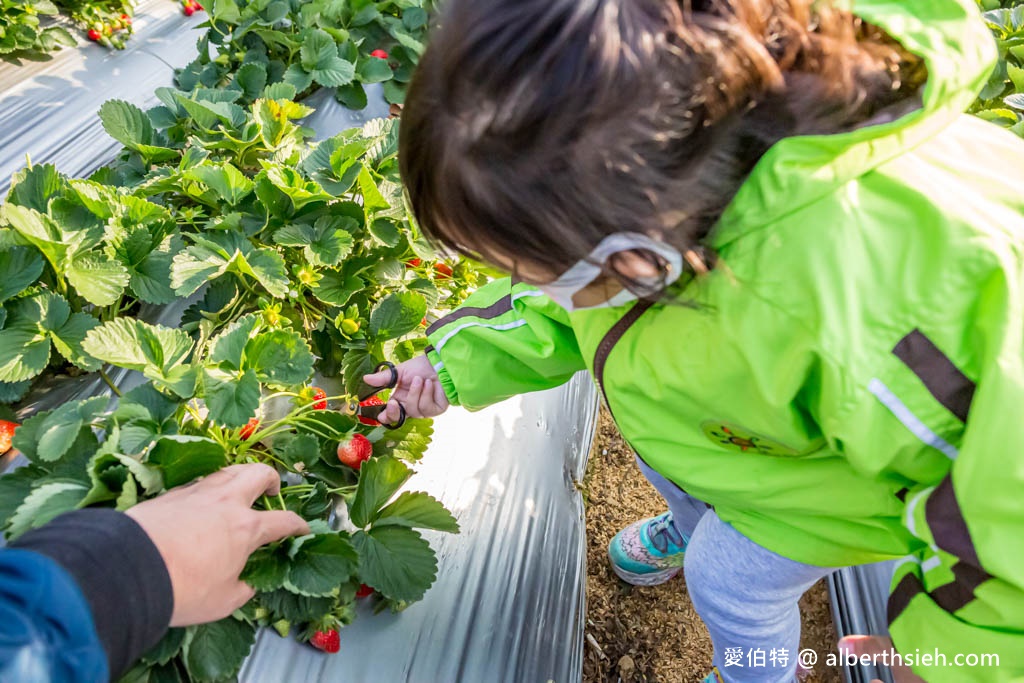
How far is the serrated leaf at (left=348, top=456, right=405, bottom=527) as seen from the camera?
1030mm

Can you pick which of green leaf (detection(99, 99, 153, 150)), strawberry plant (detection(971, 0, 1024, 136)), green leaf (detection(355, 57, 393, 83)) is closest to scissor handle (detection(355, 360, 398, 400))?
green leaf (detection(99, 99, 153, 150))

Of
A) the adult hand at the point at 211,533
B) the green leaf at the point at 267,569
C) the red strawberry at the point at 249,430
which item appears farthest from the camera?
the red strawberry at the point at 249,430

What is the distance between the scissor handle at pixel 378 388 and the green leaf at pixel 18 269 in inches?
20.6

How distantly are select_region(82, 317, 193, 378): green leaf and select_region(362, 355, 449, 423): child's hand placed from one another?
0.27 meters

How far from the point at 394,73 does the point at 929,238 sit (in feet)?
5.73

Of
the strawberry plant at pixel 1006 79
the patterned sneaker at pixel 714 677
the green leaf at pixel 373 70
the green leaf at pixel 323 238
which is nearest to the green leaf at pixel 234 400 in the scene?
the green leaf at pixel 323 238

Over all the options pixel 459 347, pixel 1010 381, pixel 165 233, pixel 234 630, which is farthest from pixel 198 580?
pixel 1010 381

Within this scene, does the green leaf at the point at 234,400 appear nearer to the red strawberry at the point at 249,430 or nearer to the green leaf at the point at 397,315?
the red strawberry at the point at 249,430

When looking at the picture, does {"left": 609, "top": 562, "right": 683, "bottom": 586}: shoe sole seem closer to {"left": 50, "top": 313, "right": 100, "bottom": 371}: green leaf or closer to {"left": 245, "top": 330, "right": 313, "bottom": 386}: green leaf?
{"left": 245, "top": 330, "right": 313, "bottom": 386}: green leaf

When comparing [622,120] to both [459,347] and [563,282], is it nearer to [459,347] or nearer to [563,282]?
[563,282]

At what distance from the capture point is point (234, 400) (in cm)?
93

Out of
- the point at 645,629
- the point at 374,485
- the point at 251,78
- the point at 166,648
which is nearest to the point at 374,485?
the point at 374,485

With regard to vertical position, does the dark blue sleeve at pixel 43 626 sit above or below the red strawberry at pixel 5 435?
above

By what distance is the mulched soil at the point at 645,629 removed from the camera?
1.43 m
